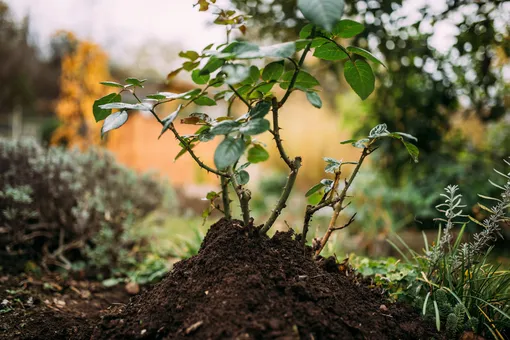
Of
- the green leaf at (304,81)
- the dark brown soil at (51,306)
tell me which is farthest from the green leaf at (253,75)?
the dark brown soil at (51,306)

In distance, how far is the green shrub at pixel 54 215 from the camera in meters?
2.51

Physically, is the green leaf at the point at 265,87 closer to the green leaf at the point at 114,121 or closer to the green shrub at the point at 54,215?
the green leaf at the point at 114,121

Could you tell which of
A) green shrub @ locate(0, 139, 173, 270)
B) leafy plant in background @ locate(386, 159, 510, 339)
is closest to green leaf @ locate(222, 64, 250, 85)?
leafy plant in background @ locate(386, 159, 510, 339)

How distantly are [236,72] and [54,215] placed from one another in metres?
2.37

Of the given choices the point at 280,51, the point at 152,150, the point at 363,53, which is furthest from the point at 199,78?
the point at 152,150

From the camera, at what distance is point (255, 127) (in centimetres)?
106

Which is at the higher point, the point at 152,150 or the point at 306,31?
the point at 152,150

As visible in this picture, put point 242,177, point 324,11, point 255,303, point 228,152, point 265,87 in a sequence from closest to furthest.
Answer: point 324,11
point 228,152
point 255,303
point 265,87
point 242,177

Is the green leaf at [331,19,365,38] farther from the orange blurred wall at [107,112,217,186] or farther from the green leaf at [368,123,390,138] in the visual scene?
the orange blurred wall at [107,112,217,186]

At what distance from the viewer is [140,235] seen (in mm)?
3207

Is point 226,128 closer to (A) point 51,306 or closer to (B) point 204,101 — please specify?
(B) point 204,101

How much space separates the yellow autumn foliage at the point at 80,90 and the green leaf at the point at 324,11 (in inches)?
255

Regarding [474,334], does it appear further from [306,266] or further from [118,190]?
[118,190]

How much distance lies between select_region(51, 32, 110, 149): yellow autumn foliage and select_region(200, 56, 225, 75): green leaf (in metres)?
6.23
